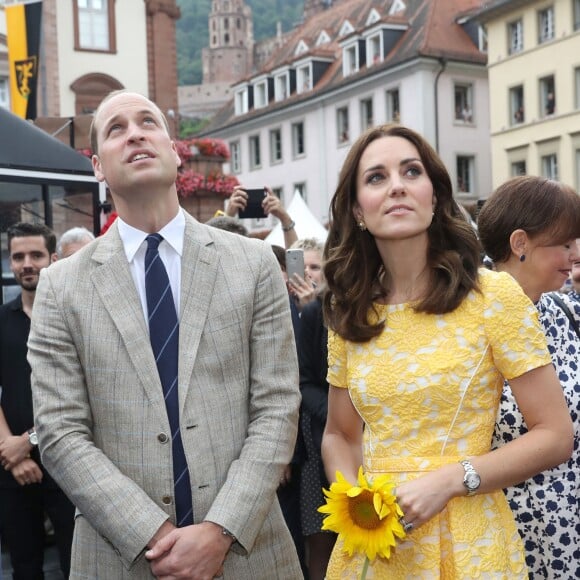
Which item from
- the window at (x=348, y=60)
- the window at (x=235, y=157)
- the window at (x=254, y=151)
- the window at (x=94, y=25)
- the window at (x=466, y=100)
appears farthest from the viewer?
the window at (x=235, y=157)

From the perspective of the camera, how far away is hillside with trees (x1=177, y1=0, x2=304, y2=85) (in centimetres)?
13300

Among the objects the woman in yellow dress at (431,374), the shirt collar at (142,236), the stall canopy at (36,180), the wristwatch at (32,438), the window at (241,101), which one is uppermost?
the window at (241,101)

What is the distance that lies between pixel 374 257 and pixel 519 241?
65 cm

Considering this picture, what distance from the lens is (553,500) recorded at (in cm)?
311

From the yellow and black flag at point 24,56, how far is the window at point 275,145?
30.7 meters

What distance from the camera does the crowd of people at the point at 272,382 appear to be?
97.6 inches

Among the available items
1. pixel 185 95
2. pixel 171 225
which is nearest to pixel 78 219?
pixel 171 225

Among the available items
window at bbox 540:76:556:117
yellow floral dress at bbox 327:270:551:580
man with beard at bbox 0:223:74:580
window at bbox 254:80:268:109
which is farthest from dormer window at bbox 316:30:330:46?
yellow floral dress at bbox 327:270:551:580

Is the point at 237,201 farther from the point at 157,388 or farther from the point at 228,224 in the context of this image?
the point at 157,388

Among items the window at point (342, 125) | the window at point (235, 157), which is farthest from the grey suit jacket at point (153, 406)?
the window at point (235, 157)

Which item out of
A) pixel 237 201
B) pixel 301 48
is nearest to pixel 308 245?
pixel 237 201

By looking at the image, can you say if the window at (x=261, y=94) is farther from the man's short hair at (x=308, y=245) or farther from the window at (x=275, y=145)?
the man's short hair at (x=308, y=245)

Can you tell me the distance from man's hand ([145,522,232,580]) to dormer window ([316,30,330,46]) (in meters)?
46.3

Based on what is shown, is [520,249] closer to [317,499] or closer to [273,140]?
[317,499]
